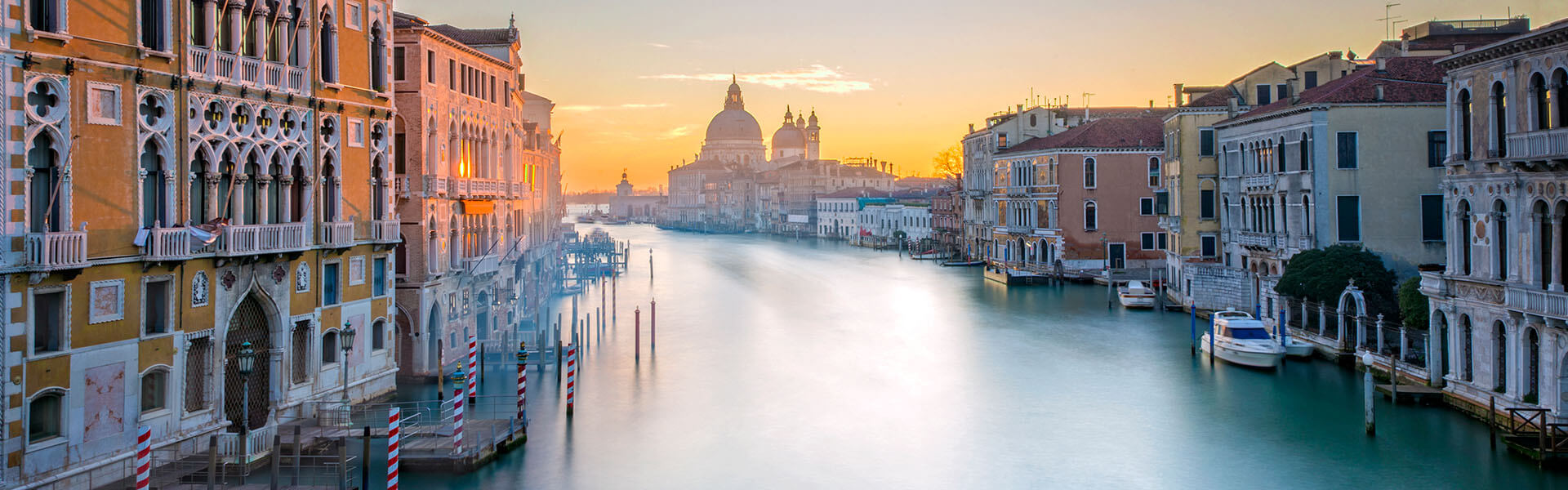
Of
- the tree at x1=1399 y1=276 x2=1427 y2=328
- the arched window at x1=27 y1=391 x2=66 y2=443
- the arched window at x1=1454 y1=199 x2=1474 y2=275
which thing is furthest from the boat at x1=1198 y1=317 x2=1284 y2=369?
the arched window at x1=27 y1=391 x2=66 y2=443

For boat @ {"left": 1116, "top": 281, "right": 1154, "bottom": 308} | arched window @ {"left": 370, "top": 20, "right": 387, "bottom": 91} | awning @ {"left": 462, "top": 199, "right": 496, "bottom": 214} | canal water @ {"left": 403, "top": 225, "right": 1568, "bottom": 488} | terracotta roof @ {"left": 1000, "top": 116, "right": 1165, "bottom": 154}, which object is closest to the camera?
canal water @ {"left": 403, "top": 225, "right": 1568, "bottom": 488}

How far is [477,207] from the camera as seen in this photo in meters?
21.9

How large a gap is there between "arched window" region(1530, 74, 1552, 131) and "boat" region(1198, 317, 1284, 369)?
25.6 ft

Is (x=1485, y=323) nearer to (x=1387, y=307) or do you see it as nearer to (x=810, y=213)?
(x=1387, y=307)

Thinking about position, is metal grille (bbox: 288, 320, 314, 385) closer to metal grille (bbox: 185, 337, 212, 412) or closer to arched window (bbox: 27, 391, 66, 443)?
metal grille (bbox: 185, 337, 212, 412)

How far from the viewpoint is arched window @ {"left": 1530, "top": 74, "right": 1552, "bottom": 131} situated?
1430 cm

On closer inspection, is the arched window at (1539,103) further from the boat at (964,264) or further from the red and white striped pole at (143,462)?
the boat at (964,264)

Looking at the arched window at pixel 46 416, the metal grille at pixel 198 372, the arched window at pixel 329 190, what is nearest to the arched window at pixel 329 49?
the arched window at pixel 329 190

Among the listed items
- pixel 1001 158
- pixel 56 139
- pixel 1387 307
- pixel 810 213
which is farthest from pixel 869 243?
pixel 56 139

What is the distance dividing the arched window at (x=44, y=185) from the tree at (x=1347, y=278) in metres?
19.9

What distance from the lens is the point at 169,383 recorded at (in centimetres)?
1298

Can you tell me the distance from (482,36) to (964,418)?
1311 cm

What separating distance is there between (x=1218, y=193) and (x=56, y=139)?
89.2ft

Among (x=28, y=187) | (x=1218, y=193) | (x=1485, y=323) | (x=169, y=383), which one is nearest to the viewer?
(x=28, y=187)
